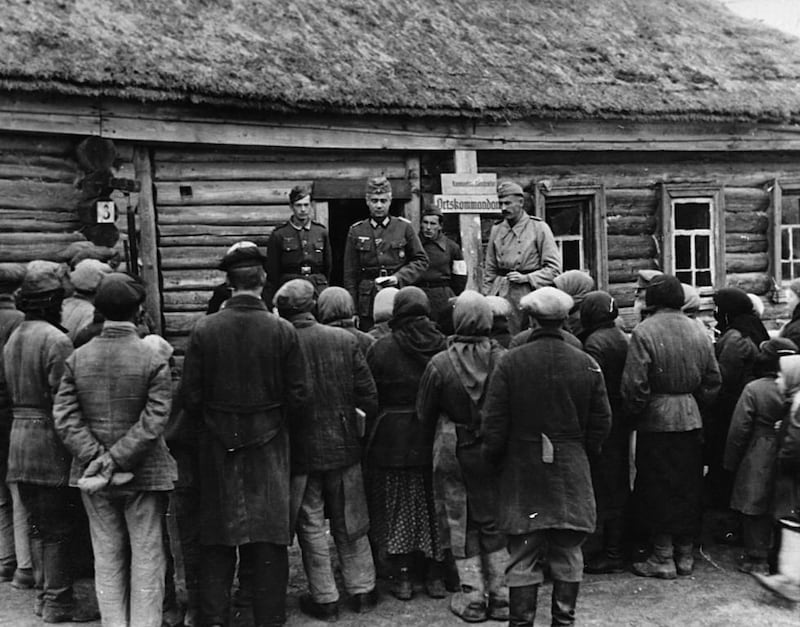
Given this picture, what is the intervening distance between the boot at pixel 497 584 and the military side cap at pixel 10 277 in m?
3.42

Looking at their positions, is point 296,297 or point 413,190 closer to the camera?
point 296,297

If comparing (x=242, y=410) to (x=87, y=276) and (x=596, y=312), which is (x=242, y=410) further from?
(x=596, y=312)

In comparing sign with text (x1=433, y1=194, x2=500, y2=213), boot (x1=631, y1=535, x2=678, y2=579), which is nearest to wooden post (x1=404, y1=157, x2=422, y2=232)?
sign with text (x1=433, y1=194, x2=500, y2=213)

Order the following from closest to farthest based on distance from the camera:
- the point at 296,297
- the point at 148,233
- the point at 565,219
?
the point at 296,297 → the point at 148,233 → the point at 565,219

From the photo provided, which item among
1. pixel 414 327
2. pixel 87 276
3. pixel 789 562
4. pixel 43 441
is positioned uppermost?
pixel 87 276

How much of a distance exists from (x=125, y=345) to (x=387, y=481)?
180 centimetres

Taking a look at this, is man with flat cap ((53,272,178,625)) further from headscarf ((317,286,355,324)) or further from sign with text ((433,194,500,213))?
sign with text ((433,194,500,213))

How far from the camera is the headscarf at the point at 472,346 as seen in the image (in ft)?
18.1

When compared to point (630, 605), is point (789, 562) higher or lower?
higher

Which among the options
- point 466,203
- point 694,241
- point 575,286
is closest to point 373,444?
point 575,286

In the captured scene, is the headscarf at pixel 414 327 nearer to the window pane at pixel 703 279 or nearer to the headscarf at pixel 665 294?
the headscarf at pixel 665 294

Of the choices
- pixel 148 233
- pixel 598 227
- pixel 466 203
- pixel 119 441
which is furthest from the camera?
pixel 598 227

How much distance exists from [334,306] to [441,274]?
11.5 feet

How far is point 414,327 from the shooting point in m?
5.83
